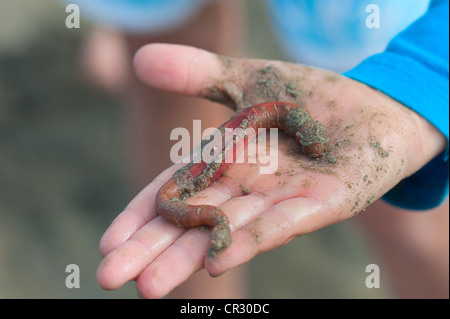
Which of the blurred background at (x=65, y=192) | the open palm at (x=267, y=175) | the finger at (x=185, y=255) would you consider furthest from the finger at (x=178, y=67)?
the blurred background at (x=65, y=192)

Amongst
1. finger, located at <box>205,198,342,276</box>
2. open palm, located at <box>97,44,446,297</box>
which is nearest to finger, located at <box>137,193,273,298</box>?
open palm, located at <box>97,44,446,297</box>

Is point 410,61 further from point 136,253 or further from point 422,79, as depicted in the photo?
point 136,253

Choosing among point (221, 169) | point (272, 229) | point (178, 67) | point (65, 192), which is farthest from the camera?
point (65, 192)

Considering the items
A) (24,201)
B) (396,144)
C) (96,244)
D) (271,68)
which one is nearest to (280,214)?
(396,144)

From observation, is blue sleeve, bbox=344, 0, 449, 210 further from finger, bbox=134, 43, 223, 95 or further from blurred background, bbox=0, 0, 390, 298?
blurred background, bbox=0, 0, 390, 298

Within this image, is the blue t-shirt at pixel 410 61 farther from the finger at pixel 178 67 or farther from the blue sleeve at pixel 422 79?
the finger at pixel 178 67

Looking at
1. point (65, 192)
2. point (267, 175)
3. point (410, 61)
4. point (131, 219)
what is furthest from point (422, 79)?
point (65, 192)
